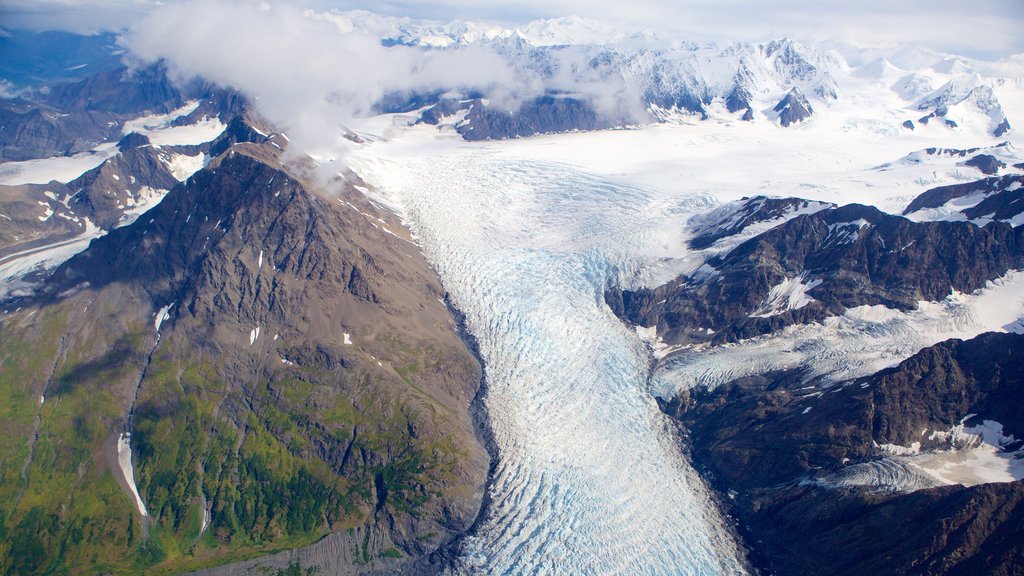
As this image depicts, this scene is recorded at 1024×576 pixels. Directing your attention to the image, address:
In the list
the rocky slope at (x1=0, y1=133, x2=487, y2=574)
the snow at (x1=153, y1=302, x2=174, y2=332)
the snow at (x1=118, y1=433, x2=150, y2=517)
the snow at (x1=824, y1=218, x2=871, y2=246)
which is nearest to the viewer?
the rocky slope at (x1=0, y1=133, x2=487, y2=574)

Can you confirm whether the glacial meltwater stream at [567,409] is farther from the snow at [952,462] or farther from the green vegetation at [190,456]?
the snow at [952,462]

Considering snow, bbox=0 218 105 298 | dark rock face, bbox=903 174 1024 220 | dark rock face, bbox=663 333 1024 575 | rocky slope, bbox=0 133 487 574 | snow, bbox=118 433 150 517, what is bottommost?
snow, bbox=0 218 105 298

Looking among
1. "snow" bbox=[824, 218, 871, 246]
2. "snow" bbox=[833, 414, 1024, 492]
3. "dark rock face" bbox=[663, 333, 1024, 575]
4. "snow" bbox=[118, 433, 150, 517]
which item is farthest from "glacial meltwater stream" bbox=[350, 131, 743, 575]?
"snow" bbox=[118, 433, 150, 517]

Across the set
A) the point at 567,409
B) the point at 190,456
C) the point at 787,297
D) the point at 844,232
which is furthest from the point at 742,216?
the point at 190,456

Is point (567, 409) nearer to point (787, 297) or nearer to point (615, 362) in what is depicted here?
point (615, 362)

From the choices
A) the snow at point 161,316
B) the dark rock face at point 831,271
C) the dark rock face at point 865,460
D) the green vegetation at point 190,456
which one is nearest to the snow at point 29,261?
the green vegetation at point 190,456

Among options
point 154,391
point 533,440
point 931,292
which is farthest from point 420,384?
point 931,292

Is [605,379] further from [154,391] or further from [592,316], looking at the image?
[154,391]

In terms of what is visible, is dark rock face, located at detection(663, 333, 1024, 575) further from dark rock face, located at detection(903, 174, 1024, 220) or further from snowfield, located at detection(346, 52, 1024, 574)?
dark rock face, located at detection(903, 174, 1024, 220)
